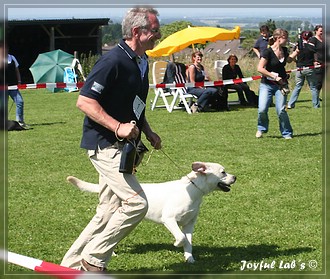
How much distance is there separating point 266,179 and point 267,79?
9.84 feet

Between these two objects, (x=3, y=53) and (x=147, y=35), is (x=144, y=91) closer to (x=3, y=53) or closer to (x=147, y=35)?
(x=147, y=35)

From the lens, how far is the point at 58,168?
31.1 feet

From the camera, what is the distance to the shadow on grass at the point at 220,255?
5.12 metres

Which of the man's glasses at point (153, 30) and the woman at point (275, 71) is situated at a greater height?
the man's glasses at point (153, 30)

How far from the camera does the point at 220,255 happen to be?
17.9ft

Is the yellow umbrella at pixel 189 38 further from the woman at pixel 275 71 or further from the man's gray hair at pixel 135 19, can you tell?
the man's gray hair at pixel 135 19

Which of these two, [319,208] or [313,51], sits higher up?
[319,208]

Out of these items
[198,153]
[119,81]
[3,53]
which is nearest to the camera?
[119,81]

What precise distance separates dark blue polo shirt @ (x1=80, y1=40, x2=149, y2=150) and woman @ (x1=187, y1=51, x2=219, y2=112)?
38.7 feet

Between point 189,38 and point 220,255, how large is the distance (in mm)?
14173

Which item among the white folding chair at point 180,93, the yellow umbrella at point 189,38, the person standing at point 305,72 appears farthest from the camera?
the yellow umbrella at point 189,38

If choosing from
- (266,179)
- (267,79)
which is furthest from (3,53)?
(266,179)

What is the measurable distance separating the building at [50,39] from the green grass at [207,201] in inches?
825

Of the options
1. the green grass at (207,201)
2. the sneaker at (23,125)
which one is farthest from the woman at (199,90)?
the sneaker at (23,125)
